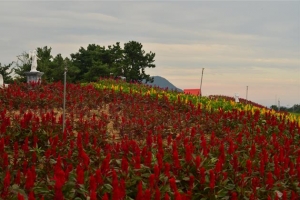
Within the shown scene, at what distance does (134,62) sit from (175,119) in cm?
2736

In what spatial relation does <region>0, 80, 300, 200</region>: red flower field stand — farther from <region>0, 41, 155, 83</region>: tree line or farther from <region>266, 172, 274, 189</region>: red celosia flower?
<region>0, 41, 155, 83</region>: tree line

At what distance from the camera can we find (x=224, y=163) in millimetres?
5805

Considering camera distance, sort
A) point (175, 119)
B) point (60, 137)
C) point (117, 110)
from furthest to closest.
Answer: point (117, 110), point (175, 119), point (60, 137)

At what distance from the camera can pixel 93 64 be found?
3144 centimetres

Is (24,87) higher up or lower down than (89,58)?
lower down

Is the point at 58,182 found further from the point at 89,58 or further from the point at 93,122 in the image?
the point at 89,58

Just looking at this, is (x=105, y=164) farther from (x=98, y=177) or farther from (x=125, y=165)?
(x=98, y=177)

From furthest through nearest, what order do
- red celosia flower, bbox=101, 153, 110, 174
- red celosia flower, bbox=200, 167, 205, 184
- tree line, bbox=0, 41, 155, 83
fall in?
tree line, bbox=0, 41, 155, 83, red celosia flower, bbox=200, 167, 205, 184, red celosia flower, bbox=101, 153, 110, 174

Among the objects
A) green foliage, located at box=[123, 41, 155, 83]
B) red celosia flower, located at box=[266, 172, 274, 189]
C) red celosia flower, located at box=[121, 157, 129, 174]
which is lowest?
red celosia flower, located at box=[266, 172, 274, 189]

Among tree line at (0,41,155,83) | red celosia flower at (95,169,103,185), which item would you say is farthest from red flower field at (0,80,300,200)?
tree line at (0,41,155,83)

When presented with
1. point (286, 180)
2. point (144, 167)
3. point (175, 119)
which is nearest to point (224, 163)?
point (286, 180)

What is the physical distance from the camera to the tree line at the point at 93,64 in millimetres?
30984

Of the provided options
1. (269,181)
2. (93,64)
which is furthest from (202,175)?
(93,64)

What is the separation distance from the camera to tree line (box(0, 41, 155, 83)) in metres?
31.0
